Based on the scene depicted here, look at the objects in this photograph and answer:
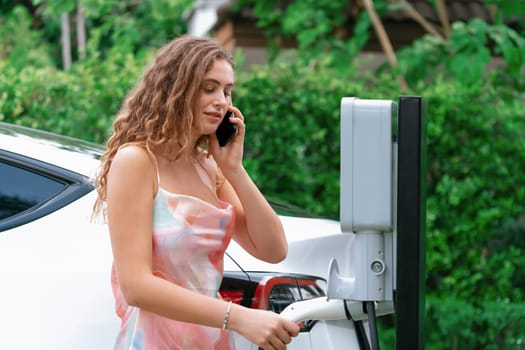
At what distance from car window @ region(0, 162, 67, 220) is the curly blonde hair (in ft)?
1.73

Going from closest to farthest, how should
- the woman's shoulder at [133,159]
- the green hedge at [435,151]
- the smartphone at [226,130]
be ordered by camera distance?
the woman's shoulder at [133,159], the smartphone at [226,130], the green hedge at [435,151]

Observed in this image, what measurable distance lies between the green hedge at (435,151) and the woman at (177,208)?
412 cm

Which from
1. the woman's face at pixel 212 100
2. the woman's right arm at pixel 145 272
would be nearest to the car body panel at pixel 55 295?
the woman's right arm at pixel 145 272

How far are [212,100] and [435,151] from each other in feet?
15.9

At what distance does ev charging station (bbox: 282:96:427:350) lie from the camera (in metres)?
2.21

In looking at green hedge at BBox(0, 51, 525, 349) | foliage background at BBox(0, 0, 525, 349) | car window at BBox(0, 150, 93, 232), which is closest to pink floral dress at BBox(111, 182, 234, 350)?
car window at BBox(0, 150, 93, 232)

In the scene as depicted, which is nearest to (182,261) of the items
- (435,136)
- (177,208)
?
(177,208)

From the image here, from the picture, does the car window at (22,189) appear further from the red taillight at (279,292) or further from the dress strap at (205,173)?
the red taillight at (279,292)

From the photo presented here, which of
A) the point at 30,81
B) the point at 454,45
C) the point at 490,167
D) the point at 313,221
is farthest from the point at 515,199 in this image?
the point at 313,221

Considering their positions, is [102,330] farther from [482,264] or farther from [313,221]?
[482,264]

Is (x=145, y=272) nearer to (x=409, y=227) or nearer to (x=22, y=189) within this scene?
(x=409, y=227)

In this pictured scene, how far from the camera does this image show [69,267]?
110 inches

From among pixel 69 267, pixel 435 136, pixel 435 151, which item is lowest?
pixel 435 151

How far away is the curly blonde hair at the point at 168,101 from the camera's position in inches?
94.2
